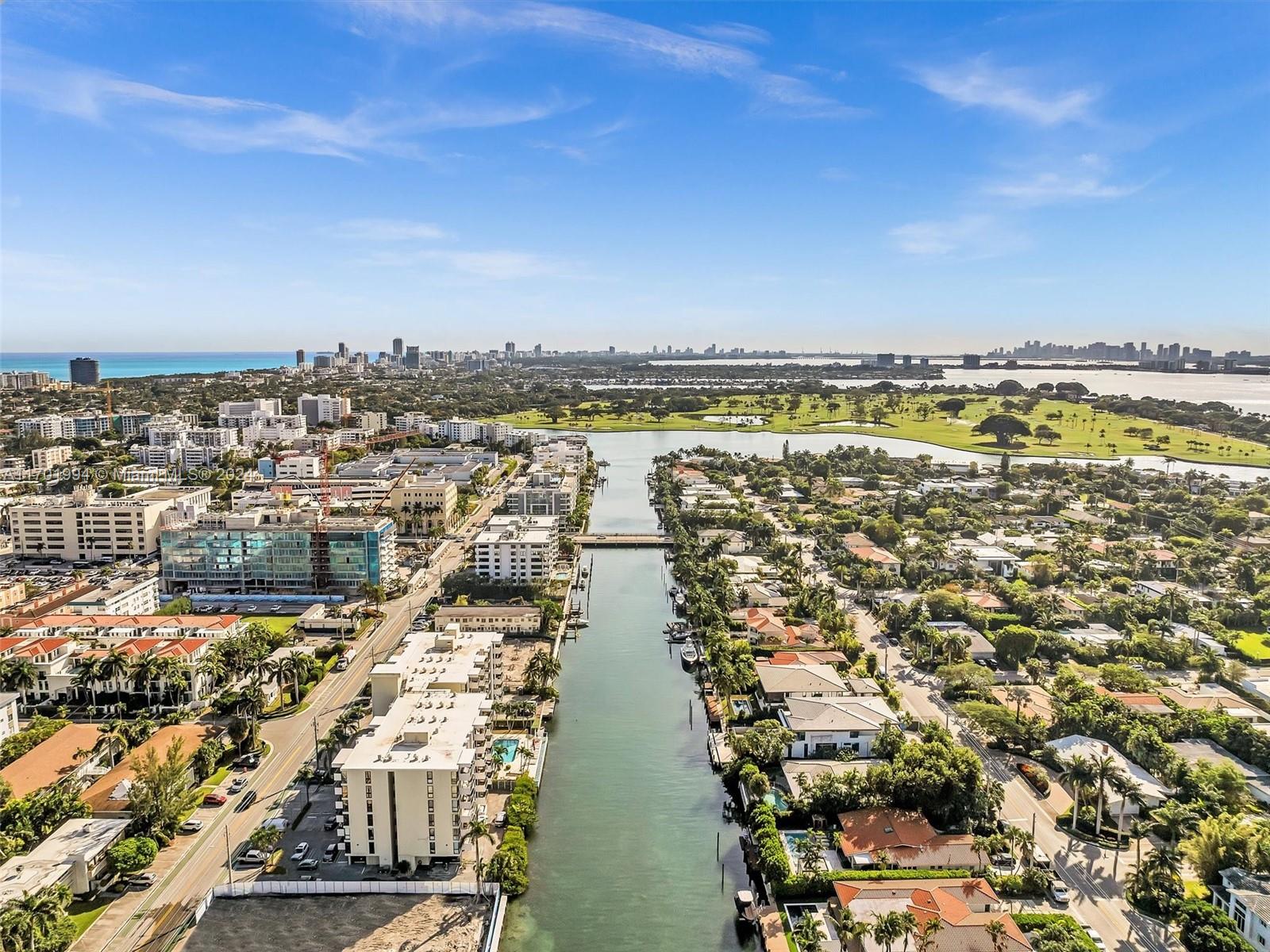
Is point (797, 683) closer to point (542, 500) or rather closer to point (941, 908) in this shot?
point (941, 908)

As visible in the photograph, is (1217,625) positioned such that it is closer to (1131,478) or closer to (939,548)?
(939,548)

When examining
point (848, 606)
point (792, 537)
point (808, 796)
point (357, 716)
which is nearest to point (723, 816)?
point (808, 796)

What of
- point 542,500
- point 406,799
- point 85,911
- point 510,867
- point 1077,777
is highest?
point 542,500

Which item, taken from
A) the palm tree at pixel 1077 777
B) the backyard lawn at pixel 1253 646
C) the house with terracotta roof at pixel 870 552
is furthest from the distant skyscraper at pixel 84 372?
the palm tree at pixel 1077 777

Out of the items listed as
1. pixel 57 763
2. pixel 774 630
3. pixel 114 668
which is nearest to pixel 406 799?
pixel 57 763

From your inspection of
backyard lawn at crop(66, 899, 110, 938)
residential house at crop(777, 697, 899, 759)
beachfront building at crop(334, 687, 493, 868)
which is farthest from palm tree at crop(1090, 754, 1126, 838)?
backyard lawn at crop(66, 899, 110, 938)

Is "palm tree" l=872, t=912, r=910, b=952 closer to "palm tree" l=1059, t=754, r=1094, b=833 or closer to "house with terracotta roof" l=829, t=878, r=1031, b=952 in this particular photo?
"house with terracotta roof" l=829, t=878, r=1031, b=952

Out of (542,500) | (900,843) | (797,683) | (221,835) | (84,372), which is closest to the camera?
(900,843)
